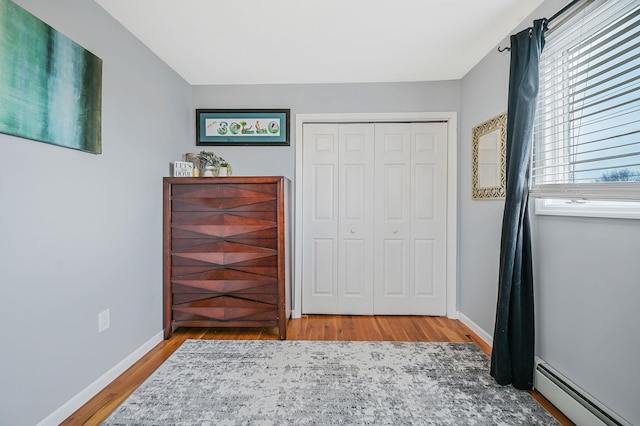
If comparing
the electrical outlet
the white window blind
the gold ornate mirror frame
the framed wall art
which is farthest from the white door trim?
the electrical outlet

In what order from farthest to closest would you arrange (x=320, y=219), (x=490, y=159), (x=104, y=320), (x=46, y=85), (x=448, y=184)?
(x=320, y=219) < (x=448, y=184) < (x=490, y=159) < (x=104, y=320) < (x=46, y=85)

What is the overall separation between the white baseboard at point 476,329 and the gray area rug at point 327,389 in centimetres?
18

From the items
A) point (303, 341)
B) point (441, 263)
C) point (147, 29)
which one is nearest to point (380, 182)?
point (441, 263)

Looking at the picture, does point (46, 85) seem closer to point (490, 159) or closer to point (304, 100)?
point (304, 100)

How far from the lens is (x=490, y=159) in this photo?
8.49ft

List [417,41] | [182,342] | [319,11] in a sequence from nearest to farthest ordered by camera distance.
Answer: [319,11], [417,41], [182,342]

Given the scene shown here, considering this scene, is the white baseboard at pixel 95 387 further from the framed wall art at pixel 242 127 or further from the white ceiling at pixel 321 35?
the white ceiling at pixel 321 35

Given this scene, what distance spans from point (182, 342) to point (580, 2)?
3370 millimetres

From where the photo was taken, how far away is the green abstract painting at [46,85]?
1395 mm

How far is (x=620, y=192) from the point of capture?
1393mm

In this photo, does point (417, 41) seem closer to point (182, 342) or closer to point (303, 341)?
point (303, 341)

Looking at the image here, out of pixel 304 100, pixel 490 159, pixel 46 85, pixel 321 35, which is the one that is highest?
pixel 321 35

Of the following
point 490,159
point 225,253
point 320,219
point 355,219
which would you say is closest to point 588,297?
point 490,159

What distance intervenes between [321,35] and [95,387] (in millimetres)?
2701
